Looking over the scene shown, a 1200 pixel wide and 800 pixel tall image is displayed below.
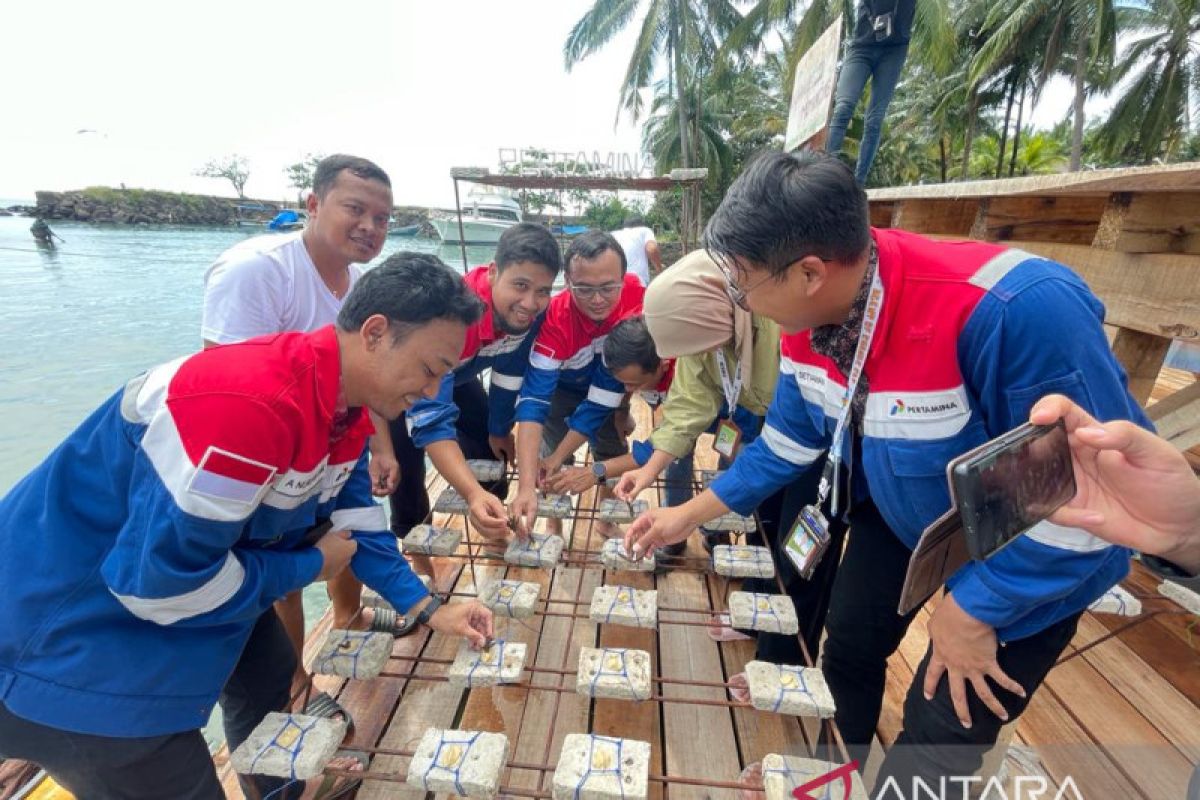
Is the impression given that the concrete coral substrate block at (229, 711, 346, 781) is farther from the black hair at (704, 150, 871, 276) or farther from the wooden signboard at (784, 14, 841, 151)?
the wooden signboard at (784, 14, 841, 151)

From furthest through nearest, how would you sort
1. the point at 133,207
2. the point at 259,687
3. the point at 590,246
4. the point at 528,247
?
1. the point at 133,207
2. the point at 590,246
3. the point at 528,247
4. the point at 259,687

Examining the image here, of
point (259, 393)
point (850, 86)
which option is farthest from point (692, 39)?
point (259, 393)

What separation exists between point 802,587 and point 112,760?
1859mm

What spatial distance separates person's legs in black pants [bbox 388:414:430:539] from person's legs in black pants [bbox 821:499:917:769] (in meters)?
1.81

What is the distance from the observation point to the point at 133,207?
40469 millimetres

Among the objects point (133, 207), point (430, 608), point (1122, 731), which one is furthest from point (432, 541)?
point (133, 207)

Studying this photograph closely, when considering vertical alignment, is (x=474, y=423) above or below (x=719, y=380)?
below

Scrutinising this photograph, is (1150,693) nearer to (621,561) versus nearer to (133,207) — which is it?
(621,561)

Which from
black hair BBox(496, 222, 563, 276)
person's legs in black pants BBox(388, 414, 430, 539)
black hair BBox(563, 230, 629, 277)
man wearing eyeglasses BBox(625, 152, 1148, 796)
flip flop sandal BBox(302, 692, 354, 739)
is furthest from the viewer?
person's legs in black pants BBox(388, 414, 430, 539)

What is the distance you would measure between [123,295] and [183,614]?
18.8 meters

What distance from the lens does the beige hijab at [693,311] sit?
5.42ft

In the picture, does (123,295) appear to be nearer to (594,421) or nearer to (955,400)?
(594,421)

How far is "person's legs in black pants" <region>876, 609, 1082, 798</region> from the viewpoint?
3.59 ft

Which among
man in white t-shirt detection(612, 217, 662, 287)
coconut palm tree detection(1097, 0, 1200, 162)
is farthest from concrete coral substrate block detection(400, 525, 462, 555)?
coconut palm tree detection(1097, 0, 1200, 162)
